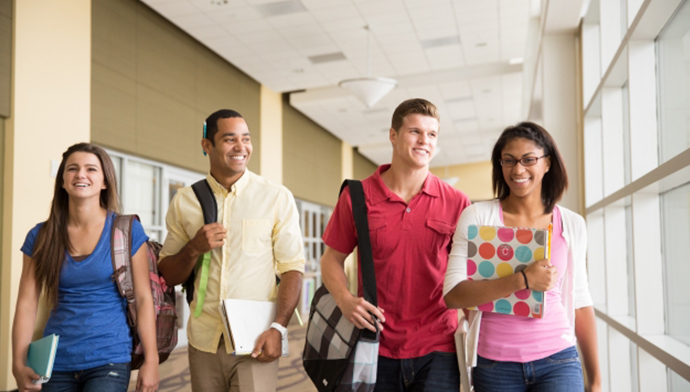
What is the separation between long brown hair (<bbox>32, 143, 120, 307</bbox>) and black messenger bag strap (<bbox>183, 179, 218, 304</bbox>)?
1.06ft

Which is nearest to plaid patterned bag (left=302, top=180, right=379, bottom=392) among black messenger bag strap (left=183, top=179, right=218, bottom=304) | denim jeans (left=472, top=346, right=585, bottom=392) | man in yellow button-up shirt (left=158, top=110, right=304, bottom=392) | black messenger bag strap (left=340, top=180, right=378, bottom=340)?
black messenger bag strap (left=340, top=180, right=378, bottom=340)

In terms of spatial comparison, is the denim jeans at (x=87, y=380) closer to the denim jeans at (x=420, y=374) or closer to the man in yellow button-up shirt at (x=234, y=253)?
the man in yellow button-up shirt at (x=234, y=253)

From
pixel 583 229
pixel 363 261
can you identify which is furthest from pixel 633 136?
pixel 363 261

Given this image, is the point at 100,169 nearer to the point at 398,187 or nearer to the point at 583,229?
the point at 398,187

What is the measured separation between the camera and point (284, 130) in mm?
12117

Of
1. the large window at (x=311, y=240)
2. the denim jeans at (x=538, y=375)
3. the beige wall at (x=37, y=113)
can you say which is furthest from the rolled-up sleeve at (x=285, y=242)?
the large window at (x=311, y=240)

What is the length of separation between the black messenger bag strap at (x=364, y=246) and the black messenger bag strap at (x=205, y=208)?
22.1 inches

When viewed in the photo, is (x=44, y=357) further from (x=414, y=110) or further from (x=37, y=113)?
(x=37, y=113)

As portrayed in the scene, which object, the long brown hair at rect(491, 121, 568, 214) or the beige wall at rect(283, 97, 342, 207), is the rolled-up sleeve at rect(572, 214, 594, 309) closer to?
the long brown hair at rect(491, 121, 568, 214)

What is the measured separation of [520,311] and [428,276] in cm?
36

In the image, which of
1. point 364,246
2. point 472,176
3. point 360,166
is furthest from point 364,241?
point 472,176

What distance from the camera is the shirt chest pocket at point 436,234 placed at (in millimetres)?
2088

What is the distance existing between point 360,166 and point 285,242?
16.1 meters

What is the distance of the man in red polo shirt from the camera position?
2.00 meters
